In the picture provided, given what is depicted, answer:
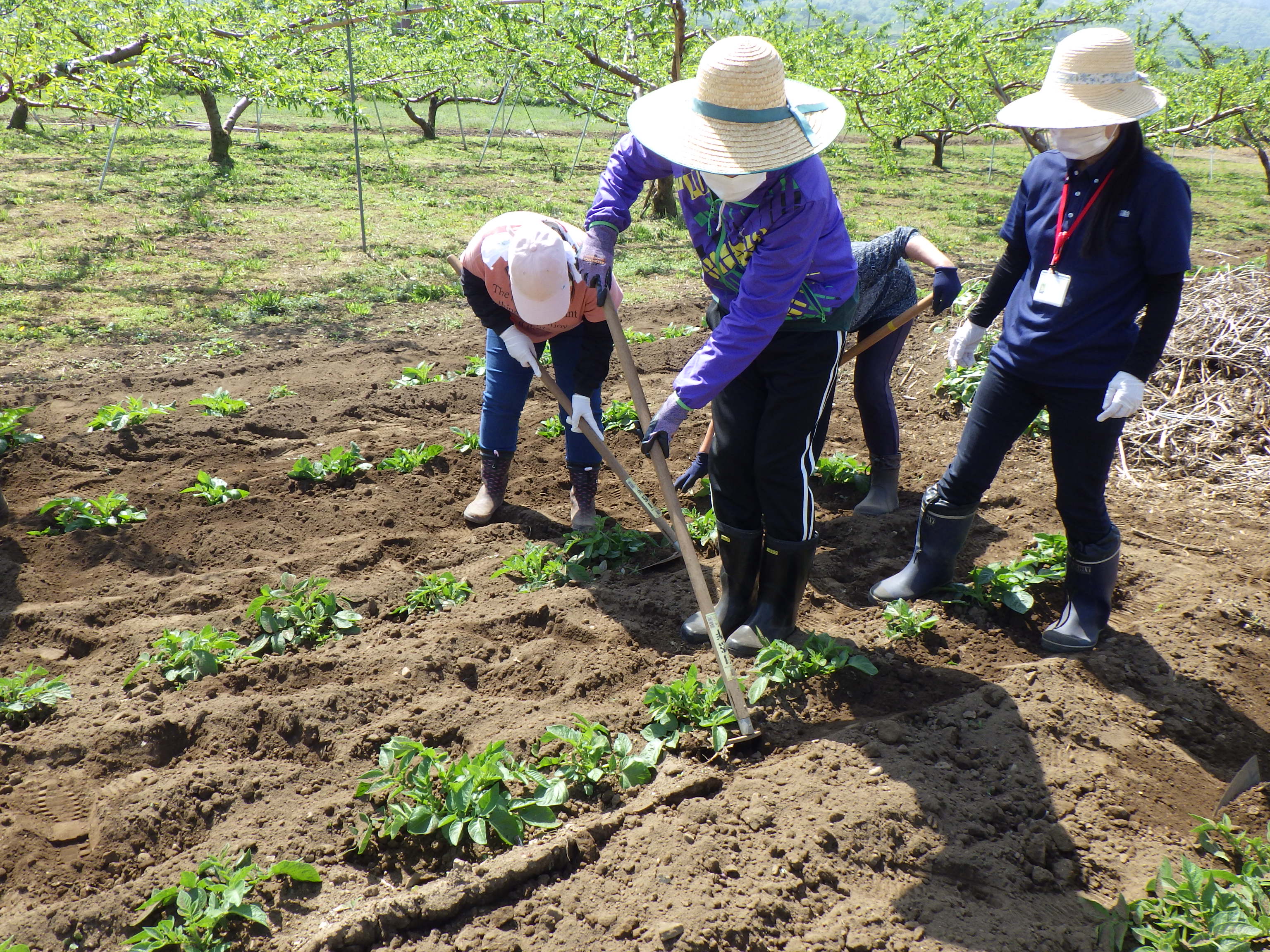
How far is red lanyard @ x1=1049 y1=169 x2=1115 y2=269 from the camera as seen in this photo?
2.58 meters

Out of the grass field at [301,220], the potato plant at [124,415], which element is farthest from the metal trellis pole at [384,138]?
the potato plant at [124,415]

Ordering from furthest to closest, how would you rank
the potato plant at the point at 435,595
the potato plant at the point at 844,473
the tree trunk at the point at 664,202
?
the tree trunk at the point at 664,202 < the potato plant at the point at 844,473 < the potato plant at the point at 435,595

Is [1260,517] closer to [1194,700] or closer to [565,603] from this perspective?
[1194,700]

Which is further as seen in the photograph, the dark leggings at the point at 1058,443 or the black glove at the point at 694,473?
the black glove at the point at 694,473

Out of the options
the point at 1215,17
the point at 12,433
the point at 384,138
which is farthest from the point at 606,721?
the point at 1215,17

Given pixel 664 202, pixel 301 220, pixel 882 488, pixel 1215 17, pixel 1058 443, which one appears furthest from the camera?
pixel 1215 17

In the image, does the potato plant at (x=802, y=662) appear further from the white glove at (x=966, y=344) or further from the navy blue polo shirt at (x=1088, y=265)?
the white glove at (x=966, y=344)

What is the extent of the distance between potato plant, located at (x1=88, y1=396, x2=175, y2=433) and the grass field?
178 centimetres

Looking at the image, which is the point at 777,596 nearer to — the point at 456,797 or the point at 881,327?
the point at 456,797

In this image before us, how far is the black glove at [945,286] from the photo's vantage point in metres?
3.65

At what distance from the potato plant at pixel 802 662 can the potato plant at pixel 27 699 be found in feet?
7.45

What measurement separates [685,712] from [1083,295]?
5.74 feet

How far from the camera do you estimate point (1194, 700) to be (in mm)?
2842

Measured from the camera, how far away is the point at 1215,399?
473cm
